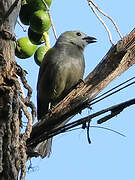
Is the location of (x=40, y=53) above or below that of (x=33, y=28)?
below

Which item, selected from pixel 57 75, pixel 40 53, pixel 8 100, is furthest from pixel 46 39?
pixel 57 75

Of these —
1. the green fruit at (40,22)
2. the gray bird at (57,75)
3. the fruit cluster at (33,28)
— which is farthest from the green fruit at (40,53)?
the gray bird at (57,75)

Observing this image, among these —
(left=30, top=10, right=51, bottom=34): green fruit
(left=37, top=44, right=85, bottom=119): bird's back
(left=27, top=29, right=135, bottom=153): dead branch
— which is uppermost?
(left=30, top=10, right=51, bottom=34): green fruit

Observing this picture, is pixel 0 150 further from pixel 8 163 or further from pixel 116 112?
pixel 116 112

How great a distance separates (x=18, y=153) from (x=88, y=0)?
1.26 metres

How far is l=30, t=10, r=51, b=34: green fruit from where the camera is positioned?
3.39 m

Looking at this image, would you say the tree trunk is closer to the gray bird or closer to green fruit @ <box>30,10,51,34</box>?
green fruit @ <box>30,10,51,34</box>

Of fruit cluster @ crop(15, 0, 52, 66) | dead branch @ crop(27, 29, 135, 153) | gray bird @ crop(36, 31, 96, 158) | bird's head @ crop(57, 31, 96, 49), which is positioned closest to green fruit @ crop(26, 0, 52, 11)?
fruit cluster @ crop(15, 0, 52, 66)

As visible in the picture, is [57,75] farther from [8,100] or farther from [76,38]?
[8,100]

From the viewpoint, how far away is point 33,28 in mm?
3508

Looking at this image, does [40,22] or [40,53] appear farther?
[40,53]

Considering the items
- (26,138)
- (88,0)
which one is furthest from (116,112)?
(88,0)

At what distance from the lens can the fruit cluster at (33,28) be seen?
11.3ft

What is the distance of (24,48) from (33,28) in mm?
165
